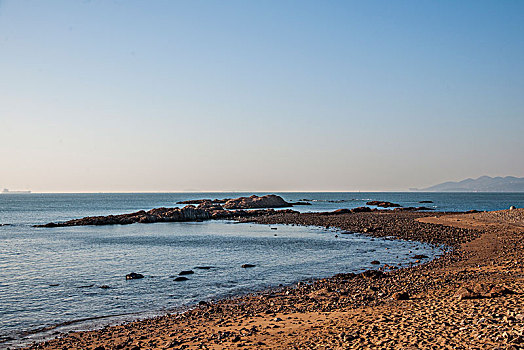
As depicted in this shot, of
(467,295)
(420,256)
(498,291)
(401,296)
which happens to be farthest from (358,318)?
(420,256)

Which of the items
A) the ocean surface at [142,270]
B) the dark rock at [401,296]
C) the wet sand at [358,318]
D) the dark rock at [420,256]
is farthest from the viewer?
the dark rock at [420,256]

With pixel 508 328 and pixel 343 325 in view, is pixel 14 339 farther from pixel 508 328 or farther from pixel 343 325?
pixel 508 328

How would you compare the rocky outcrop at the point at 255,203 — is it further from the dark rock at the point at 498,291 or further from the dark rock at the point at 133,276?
the dark rock at the point at 498,291

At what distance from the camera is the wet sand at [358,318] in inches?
405

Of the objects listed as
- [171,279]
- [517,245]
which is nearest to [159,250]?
[171,279]

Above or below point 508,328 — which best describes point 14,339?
below

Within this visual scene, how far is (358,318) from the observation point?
12.6 meters

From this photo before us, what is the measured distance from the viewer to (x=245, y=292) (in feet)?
61.9

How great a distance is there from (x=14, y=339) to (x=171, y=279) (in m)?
9.65

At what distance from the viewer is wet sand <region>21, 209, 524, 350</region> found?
10297 millimetres

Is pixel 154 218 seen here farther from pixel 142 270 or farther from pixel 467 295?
pixel 467 295

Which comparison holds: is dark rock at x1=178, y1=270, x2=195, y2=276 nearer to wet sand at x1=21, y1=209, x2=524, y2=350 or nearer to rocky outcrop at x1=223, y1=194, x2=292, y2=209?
wet sand at x1=21, y1=209, x2=524, y2=350

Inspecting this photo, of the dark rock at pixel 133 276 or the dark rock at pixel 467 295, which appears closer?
the dark rock at pixel 467 295

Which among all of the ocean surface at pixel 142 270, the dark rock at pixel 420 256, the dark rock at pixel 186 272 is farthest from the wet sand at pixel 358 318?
the dark rock at pixel 186 272
